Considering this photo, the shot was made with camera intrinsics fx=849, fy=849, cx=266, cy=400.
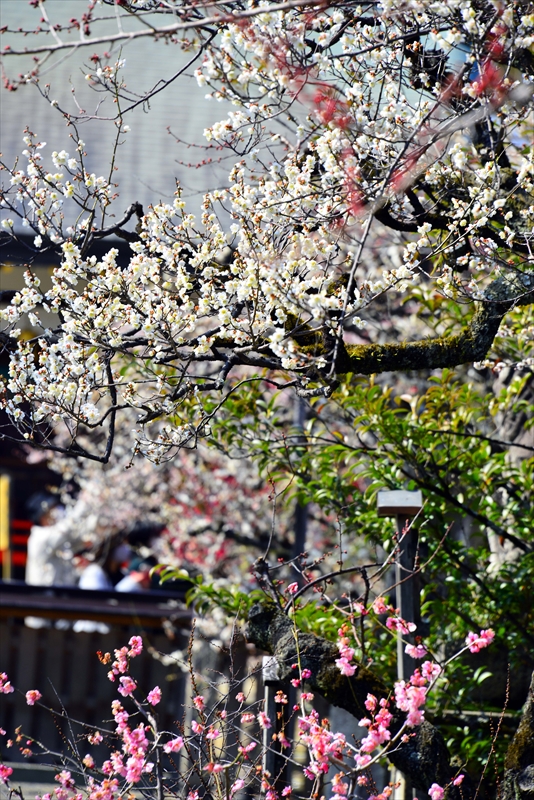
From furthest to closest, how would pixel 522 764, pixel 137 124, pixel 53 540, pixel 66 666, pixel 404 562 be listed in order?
1. pixel 53 540
2. pixel 137 124
3. pixel 66 666
4. pixel 404 562
5. pixel 522 764

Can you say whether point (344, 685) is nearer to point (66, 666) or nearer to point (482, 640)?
point (482, 640)

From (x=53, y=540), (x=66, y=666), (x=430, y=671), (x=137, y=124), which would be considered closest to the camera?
(x=430, y=671)

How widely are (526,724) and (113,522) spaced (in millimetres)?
8875

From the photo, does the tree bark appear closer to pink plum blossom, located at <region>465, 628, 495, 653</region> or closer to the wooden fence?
pink plum blossom, located at <region>465, 628, 495, 653</region>

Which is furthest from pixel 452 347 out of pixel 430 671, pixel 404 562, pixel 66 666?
pixel 66 666

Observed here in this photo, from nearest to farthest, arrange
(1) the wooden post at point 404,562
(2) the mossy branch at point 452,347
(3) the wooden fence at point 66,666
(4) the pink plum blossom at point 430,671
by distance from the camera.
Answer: (4) the pink plum blossom at point 430,671 → (2) the mossy branch at point 452,347 → (1) the wooden post at point 404,562 → (3) the wooden fence at point 66,666

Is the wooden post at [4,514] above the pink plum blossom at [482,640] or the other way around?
above

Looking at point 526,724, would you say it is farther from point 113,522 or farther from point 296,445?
point 113,522

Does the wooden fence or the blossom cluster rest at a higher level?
the blossom cluster

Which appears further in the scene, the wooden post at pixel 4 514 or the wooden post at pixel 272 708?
the wooden post at pixel 4 514

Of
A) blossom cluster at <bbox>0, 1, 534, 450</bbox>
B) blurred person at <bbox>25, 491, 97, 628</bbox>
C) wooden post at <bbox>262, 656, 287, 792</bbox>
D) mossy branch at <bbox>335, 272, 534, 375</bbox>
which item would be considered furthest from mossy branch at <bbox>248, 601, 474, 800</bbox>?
blurred person at <bbox>25, 491, 97, 628</bbox>

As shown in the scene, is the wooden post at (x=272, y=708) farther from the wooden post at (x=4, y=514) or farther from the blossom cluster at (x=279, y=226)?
the wooden post at (x=4, y=514)

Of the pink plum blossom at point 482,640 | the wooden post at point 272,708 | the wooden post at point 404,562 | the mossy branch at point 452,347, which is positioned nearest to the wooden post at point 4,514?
the wooden post at point 404,562

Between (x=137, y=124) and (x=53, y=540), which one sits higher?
(x=137, y=124)
